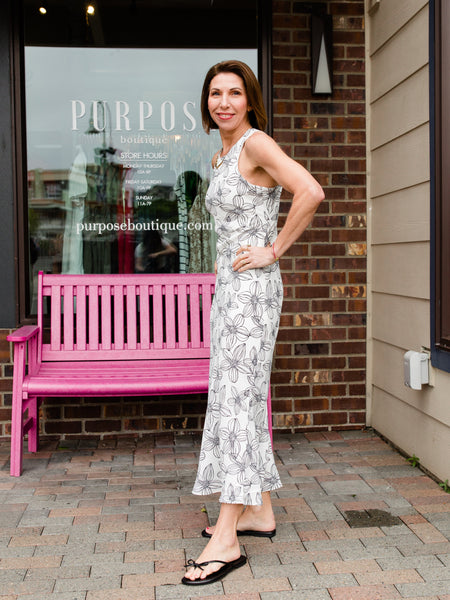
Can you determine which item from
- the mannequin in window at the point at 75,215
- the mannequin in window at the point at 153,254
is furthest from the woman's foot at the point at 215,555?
the mannequin in window at the point at 75,215

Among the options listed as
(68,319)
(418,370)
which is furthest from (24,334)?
(418,370)

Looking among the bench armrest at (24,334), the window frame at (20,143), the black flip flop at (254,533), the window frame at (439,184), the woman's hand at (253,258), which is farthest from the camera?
the window frame at (20,143)

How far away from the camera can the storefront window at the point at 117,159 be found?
464cm

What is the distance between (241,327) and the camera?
107 inches

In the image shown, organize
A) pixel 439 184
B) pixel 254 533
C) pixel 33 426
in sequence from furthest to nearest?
pixel 33 426 < pixel 439 184 < pixel 254 533

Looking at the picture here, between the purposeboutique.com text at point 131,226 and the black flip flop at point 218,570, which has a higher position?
the purposeboutique.com text at point 131,226

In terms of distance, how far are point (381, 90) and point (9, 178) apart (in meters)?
2.41

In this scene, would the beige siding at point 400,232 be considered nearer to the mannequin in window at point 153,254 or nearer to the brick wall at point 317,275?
the brick wall at point 317,275

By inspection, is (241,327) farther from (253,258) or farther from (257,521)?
(257,521)

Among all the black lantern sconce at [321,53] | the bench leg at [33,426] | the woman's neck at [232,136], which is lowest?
the bench leg at [33,426]

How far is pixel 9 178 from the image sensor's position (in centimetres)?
450

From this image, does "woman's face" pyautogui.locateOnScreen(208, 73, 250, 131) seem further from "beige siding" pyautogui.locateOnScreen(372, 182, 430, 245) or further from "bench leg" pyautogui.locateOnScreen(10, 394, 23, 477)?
"bench leg" pyautogui.locateOnScreen(10, 394, 23, 477)

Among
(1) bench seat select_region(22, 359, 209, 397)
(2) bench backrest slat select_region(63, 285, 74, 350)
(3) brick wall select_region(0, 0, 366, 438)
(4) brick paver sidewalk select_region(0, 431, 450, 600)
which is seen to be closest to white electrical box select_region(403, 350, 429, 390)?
(4) brick paver sidewalk select_region(0, 431, 450, 600)

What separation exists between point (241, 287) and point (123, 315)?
1812mm
